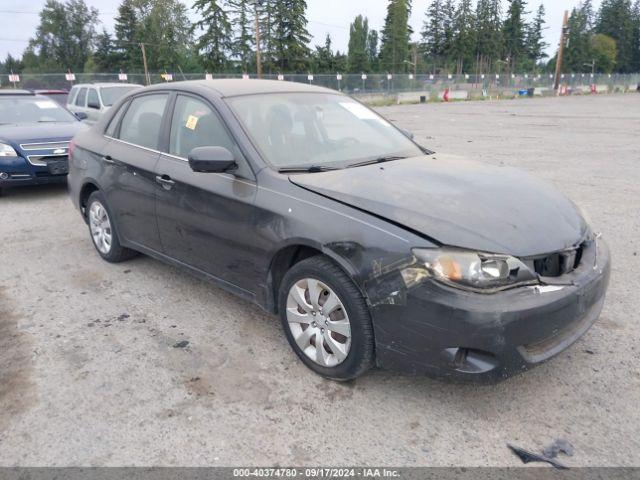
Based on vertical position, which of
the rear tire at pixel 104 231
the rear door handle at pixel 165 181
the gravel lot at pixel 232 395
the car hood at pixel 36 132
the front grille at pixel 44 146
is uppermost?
the rear door handle at pixel 165 181

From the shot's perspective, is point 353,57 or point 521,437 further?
point 353,57

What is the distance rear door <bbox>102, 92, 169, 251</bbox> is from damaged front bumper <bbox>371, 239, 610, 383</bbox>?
2.35m

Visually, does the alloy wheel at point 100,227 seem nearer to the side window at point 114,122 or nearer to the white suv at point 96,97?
the side window at point 114,122

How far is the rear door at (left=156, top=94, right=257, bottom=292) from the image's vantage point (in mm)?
3430

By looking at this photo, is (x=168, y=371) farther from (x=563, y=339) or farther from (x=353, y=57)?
(x=353, y=57)

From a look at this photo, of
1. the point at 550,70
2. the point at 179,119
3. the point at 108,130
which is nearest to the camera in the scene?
the point at 179,119

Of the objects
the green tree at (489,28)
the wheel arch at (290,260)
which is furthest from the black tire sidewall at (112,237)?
the green tree at (489,28)

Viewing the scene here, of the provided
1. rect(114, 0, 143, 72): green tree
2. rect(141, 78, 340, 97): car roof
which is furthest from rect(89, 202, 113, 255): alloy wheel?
rect(114, 0, 143, 72): green tree

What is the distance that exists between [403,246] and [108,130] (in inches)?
138

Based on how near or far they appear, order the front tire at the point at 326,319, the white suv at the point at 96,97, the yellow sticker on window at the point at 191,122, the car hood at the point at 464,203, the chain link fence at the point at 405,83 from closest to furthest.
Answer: the car hood at the point at 464,203
the front tire at the point at 326,319
the yellow sticker on window at the point at 191,122
the white suv at the point at 96,97
the chain link fence at the point at 405,83

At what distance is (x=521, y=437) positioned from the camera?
2645mm

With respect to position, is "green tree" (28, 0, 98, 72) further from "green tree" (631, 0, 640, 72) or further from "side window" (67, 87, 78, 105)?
"green tree" (631, 0, 640, 72)

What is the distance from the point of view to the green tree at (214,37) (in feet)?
229

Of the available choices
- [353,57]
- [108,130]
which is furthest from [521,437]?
[353,57]
